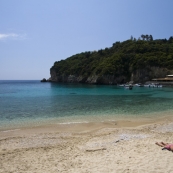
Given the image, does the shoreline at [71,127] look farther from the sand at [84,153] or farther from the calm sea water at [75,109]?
the calm sea water at [75,109]

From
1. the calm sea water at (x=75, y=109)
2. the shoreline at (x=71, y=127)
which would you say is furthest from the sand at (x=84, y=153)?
the calm sea water at (x=75, y=109)

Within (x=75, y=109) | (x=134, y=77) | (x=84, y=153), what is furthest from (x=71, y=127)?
(x=134, y=77)

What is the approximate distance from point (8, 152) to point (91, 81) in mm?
104030

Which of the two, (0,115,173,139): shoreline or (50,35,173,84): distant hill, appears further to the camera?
(50,35,173,84): distant hill

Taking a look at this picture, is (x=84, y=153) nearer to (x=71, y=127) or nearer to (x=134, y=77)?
(x=71, y=127)

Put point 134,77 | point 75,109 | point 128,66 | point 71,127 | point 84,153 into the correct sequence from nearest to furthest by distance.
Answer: point 84,153 < point 71,127 < point 75,109 < point 134,77 < point 128,66

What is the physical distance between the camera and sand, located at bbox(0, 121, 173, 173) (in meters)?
7.82

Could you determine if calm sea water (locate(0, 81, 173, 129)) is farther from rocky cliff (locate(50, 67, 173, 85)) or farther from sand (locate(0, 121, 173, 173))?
rocky cliff (locate(50, 67, 173, 85))

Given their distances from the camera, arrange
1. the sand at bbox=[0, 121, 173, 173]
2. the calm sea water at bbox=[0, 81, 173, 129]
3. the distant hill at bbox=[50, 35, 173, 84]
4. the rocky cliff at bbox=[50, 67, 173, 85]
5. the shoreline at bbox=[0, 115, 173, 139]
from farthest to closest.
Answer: the distant hill at bbox=[50, 35, 173, 84] → the rocky cliff at bbox=[50, 67, 173, 85] → the calm sea water at bbox=[0, 81, 173, 129] → the shoreline at bbox=[0, 115, 173, 139] → the sand at bbox=[0, 121, 173, 173]

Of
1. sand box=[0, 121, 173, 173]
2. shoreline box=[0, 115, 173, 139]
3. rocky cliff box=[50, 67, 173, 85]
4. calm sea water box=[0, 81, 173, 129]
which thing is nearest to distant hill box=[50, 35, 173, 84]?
rocky cliff box=[50, 67, 173, 85]

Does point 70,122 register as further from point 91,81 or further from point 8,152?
point 91,81

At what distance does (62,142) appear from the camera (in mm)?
12078

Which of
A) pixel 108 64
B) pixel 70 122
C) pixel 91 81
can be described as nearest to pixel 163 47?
pixel 108 64

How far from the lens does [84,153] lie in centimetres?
966
